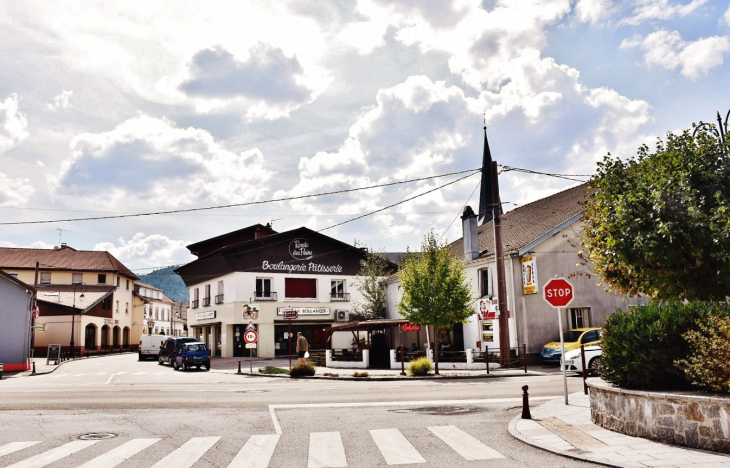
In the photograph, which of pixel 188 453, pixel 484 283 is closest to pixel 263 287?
pixel 484 283

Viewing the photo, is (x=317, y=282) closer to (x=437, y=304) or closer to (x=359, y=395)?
(x=437, y=304)

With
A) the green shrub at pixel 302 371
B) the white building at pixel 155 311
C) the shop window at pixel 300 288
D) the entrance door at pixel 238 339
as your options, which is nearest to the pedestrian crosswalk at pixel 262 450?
the green shrub at pixel 302 371

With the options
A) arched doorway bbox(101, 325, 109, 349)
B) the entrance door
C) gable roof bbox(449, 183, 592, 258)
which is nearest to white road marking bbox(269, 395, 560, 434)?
gable roof bbox(449, 183, 592, 258)

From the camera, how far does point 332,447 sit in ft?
30.2

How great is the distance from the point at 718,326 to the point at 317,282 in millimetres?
41454

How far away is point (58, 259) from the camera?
6825 cm

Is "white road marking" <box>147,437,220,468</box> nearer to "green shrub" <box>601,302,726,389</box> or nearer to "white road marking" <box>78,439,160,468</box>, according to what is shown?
"white road marking" <box>78,439,160,468</box>

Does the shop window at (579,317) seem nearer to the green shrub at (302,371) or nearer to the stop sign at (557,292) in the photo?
the green shrub at (302,371)

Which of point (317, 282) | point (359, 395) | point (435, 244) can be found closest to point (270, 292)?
point (317, 282)

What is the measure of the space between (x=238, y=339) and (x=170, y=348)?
864 centimetres

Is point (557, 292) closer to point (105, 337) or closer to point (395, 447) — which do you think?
point (395, 447)

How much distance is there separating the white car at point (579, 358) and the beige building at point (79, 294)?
49098 mm

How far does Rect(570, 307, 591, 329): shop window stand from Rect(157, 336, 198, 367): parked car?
2217 cm

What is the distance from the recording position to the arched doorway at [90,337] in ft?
200
